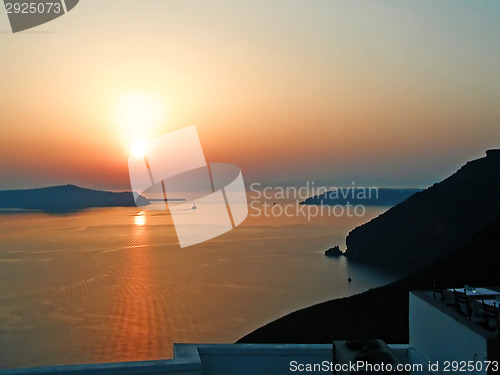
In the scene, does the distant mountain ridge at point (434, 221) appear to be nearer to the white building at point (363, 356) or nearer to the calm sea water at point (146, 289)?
the calm sea water at point (146, 289)

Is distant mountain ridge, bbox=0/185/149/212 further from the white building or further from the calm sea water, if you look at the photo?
the white building

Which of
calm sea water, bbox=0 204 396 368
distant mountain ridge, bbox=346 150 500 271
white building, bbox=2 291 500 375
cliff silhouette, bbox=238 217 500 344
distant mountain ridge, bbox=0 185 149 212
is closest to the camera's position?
white building, bbox=2 291 500 375

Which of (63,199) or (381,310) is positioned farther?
(63,199)

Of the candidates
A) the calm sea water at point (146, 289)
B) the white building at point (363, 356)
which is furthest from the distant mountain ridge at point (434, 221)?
the white building at point (363, 356)

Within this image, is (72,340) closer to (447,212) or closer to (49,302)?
(49,302)

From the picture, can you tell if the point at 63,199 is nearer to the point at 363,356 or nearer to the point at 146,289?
the point at 146,289

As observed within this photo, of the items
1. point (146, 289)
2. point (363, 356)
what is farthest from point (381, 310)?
point (363, 356)


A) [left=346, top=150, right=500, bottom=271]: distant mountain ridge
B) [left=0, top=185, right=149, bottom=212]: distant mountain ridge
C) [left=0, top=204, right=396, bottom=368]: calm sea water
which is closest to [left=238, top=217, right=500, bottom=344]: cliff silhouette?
[left=0, top=204, right=396, bottom=368]: calm sea water
